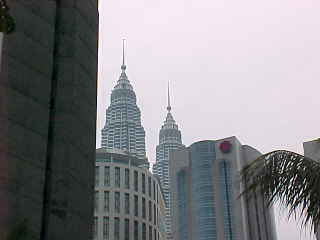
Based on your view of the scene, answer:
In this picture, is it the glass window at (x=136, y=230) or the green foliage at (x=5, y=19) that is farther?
the glass window at (x=136, y=230)

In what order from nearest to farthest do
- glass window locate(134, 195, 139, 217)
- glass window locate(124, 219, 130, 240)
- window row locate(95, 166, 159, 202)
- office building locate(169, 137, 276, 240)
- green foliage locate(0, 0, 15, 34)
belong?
green foliage locate(0, 0, 15, 34) → glass window locate(124, 219, 130, 240) → glass window locate(134, 195, 139, 217) → window row locate(95, 166, 159, 202) → office building locate(169, 137, 276, 240)

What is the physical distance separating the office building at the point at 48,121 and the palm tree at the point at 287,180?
24.0m

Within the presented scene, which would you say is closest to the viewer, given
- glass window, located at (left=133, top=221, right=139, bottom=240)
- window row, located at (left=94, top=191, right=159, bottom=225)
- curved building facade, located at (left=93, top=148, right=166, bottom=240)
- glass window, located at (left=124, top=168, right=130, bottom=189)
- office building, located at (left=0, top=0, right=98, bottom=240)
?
office building, located at (left=0, top=0, right=98, bottom=240)

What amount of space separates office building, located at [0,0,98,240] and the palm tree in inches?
944

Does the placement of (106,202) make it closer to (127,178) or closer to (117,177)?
(117,177)

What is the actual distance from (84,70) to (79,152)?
6784 millimetres

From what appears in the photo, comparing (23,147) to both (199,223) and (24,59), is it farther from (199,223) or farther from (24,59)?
(199,223)

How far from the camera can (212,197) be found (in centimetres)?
17950

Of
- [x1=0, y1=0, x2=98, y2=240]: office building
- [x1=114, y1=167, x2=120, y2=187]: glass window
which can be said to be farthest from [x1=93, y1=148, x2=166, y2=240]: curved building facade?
[x1=0, y1=0, x2=98, y2=240]: office building

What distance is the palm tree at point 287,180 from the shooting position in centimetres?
771

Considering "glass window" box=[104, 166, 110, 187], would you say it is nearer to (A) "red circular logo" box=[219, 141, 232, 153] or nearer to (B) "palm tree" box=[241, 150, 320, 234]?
(A) "red circular logo" box=[219, 141, 232, 153]

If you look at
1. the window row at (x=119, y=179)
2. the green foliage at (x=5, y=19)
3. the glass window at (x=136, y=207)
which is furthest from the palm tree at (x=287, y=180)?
the window row at (x=119, y=179)

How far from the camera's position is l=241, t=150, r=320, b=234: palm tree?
7.71 m

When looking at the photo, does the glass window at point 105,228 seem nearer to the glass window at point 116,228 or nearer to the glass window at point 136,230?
the glass window at point 116,228
